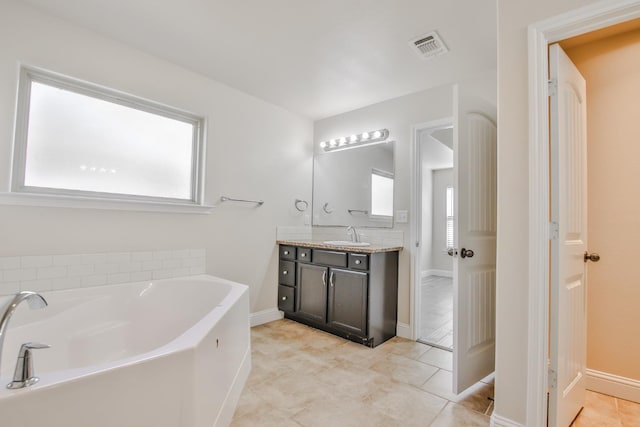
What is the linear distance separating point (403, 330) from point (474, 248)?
1359 mm

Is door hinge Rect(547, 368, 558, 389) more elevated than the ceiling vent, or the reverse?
the ceiling vent

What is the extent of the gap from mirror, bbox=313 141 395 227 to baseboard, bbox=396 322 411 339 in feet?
3.22

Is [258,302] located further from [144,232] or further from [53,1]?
[53,1]

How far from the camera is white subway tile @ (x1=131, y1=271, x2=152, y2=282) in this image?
2314 mm

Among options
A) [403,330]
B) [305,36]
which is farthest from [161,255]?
[403,330]

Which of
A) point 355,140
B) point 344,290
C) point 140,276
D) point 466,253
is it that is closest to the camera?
point 466,253

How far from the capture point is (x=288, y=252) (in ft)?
10.9

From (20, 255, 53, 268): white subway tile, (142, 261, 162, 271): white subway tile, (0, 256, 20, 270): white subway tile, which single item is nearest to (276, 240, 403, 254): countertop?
(142, 261, 162, 271): white subway tile

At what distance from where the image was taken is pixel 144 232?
2.40 metres

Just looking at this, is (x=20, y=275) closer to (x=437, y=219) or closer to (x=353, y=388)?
(x=353, y=388)

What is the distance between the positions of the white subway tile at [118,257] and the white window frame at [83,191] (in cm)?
34

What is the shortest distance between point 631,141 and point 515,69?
1097 millimetres

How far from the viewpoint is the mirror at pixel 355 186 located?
3209 mm

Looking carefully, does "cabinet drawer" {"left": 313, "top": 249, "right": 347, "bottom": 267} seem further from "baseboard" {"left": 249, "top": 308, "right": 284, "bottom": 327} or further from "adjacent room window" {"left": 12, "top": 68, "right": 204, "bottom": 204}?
"adjacent room window" {"left": 12, "top": 68, "right": 204, "bottom": 204}
